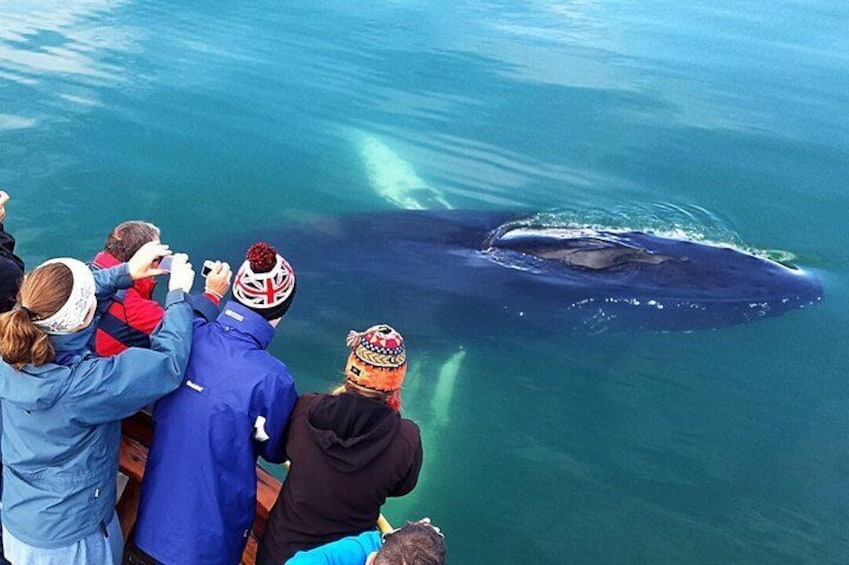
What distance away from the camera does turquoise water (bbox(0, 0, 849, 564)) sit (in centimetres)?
728

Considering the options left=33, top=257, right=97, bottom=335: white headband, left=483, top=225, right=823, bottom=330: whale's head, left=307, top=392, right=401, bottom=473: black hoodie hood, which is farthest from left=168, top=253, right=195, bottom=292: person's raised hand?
left=483, top=225, right=823, bottom=330: whale's head

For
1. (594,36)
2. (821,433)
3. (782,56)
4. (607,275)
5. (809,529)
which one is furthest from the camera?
(594,36)

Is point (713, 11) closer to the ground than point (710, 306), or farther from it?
farther from it

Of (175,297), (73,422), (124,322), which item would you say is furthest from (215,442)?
(124,322)

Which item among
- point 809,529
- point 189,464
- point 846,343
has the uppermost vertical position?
point 189,464

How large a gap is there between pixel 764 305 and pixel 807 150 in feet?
23.7

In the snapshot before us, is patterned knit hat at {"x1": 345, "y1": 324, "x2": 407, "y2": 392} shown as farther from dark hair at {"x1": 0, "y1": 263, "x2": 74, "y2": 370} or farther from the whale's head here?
the whale's head

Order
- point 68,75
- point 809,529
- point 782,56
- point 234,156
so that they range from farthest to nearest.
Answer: point 782,56, point 68,75, point 234,156, point 809,529

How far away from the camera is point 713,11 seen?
25.8 meters

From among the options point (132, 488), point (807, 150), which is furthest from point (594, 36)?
point (132, 488)

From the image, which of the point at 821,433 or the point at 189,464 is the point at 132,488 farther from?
the point at 821,433

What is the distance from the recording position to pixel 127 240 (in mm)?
4676

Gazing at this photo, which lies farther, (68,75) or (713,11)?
(713,11)

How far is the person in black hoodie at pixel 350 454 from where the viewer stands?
354 cm
